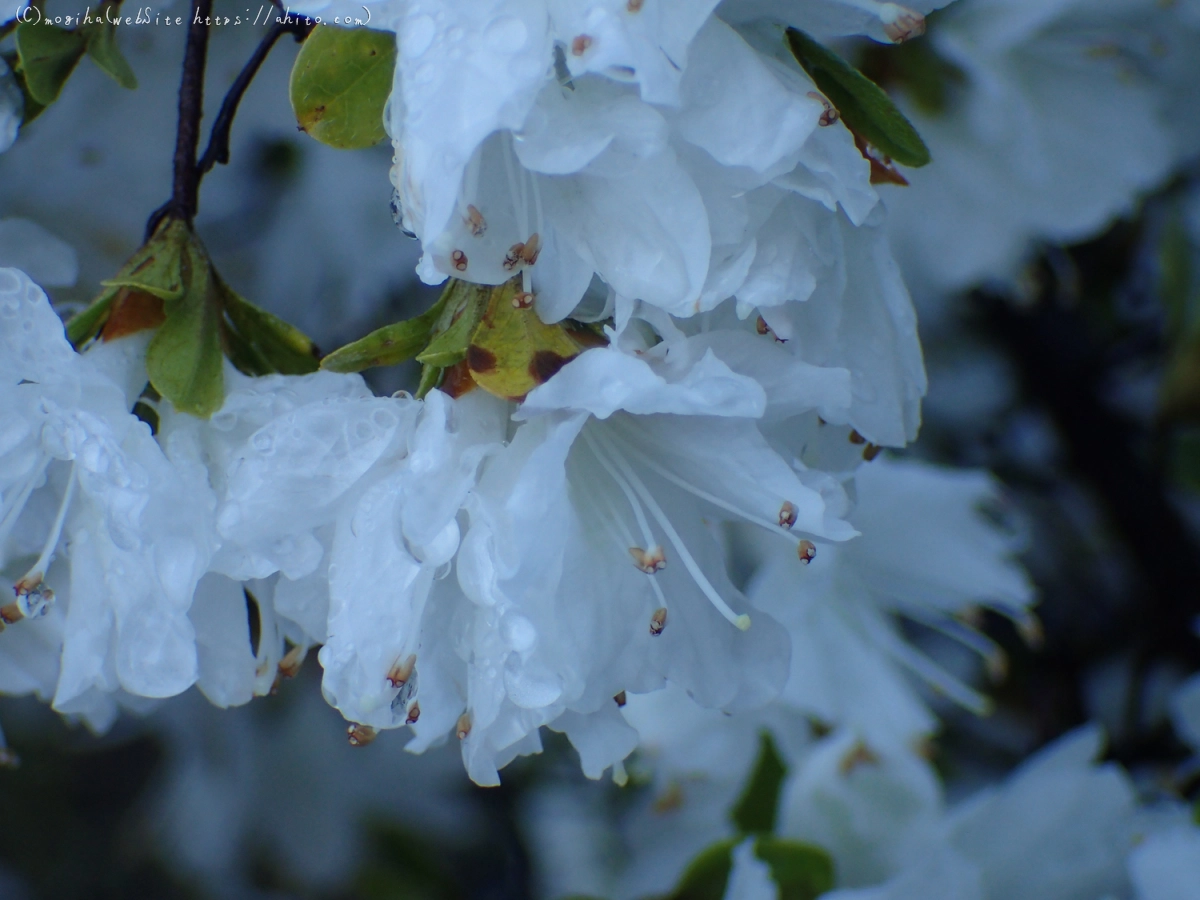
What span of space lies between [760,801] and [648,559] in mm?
484

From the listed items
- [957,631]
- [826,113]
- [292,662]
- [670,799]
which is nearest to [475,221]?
[826,113]

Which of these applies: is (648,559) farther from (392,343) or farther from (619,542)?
(392,343)

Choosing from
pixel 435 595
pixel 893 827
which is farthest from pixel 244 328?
pixel 893 827

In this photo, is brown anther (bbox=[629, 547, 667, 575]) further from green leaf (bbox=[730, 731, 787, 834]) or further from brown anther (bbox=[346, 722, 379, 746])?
green leaf (bbox=[730, 731, 787, 834])

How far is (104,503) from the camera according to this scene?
467 millimetres

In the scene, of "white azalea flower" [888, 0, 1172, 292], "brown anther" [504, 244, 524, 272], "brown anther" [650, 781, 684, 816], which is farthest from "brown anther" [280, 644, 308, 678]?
"white azalea flower" [888, 0, 1172, 292]

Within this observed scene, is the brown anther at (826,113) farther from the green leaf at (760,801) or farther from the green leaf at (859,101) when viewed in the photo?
the green leaf at (760,801)

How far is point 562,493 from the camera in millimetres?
440

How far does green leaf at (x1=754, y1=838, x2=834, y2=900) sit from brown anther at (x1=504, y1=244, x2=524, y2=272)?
51 centimetres

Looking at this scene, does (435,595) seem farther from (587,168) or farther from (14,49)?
(14,49)

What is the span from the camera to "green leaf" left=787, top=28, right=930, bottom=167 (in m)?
0.49

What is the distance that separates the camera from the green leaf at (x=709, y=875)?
804 millimetres

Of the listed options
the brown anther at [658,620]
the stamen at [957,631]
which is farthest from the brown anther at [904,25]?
the stamen at [957,631]

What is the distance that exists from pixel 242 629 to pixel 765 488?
26cm
